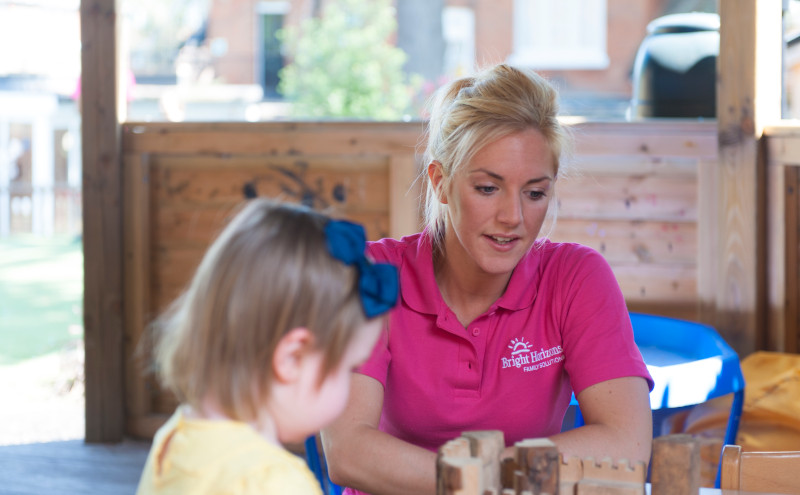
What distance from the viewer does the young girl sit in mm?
890

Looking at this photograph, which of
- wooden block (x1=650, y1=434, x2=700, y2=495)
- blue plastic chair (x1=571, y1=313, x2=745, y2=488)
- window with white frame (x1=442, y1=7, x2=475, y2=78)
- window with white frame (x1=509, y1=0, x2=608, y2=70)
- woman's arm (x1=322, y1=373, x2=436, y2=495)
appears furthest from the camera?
window with white frame (x1=442, y1=7, x2=475, y2=78)

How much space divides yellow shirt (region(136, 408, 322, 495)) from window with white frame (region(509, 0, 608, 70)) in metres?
10.6

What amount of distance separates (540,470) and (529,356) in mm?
679

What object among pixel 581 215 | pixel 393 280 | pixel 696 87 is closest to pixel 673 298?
pixel 581 215

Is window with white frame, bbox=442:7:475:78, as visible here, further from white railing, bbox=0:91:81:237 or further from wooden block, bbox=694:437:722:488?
wooden block, bbox=694:437:722:488

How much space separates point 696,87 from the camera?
3.68 meters

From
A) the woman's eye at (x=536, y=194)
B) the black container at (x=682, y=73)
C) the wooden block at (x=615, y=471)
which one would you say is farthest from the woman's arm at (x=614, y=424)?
the black container at (x=682, y=73)

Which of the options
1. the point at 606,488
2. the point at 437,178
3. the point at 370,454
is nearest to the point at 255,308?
the point at 606,488

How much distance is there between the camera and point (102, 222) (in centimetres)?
→ 354

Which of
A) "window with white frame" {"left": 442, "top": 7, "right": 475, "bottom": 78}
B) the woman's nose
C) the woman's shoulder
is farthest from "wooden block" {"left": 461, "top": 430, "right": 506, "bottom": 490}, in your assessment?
"window with white frame" {"left": 442, "top": 7, "right": 475, "bottom": 78}

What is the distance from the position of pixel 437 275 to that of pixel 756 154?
186 cm

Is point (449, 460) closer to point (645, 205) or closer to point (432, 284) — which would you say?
point (432, 284)

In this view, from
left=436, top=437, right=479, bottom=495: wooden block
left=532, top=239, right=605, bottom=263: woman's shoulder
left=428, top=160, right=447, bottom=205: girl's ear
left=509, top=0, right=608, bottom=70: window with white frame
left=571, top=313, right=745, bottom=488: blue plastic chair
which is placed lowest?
left=571, top=313, right=745, bottom=488: blue plastic chair

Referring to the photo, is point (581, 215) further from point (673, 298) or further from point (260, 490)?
point (260, 490)
